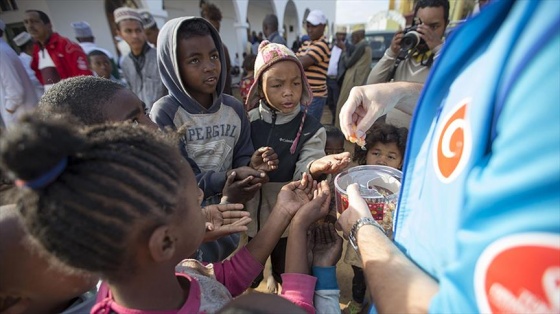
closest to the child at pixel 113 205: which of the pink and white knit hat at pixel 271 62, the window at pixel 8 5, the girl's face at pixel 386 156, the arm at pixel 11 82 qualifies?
the pink and white knit hat at pixel 271 62

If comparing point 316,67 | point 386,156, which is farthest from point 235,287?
point 316,67

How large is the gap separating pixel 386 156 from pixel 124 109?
193 cm

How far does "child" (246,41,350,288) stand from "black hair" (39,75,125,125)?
102 cm

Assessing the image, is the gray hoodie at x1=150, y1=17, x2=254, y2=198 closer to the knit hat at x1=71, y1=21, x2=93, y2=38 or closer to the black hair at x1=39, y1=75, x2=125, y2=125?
the black hair at x1=39, y1=75, x2=125, y2=125

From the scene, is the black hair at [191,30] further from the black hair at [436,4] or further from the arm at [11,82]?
the arm at [11,82]

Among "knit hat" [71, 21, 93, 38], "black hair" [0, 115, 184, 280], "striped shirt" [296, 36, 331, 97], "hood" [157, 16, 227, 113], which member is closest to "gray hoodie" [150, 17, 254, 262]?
"hood" [157, 16, 227, 113]

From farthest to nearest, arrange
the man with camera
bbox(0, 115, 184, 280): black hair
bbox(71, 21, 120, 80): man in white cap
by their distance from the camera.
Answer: bbox(71, 21, 120, 80): man in white cap < the man with camera < bbox(0, 115, 184, 280): black hair

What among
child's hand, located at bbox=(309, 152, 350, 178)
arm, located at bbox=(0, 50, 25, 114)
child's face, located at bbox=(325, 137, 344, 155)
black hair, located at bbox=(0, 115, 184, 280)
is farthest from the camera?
arm, located at bbox=(0, 50, 25, 114)

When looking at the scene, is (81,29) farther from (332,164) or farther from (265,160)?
(332,164)

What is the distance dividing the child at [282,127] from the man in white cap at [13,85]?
3.10 metres

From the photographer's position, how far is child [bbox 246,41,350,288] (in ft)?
6.72

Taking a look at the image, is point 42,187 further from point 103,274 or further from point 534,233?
point 534,233

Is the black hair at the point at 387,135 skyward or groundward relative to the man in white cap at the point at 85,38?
groundward

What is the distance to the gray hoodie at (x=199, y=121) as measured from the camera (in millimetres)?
1800
